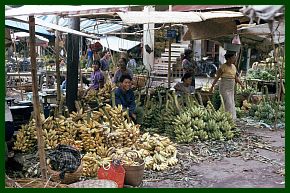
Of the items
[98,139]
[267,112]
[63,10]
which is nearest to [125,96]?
[98,139]

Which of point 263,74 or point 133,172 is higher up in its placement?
point 263,74

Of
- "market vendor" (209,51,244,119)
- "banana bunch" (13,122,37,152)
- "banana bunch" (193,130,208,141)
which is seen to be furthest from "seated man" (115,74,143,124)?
"market vendor" (209,51,244,119)

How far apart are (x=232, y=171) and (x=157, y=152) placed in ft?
3.86

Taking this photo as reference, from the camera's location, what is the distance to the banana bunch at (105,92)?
968 centimetres

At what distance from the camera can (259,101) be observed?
1130 cm

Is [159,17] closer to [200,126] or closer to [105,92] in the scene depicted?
[200,126]

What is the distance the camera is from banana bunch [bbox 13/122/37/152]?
6795 mm

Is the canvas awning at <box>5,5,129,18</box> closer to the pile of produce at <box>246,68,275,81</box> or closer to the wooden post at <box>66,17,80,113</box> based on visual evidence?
the wooden post at <box>66,17,80,113</box>

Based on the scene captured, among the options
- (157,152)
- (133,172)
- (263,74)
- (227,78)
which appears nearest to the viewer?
(133,172)

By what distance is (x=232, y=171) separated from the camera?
6.39m

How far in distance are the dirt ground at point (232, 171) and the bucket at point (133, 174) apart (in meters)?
0.18

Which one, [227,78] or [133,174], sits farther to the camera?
[227,78]

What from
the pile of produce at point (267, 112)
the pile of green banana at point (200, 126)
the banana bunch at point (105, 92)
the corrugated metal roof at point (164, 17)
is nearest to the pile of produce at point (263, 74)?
the pile of produce at point (267, 112)

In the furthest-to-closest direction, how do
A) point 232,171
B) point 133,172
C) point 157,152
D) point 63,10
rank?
point 157,152 → point 232,171 → point 133,172 → point 63,10
